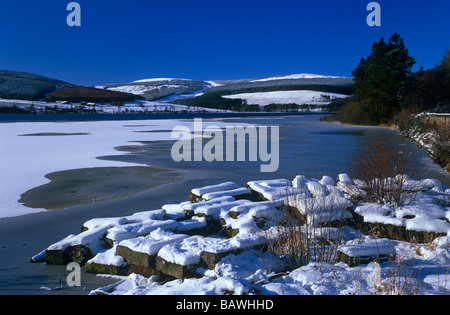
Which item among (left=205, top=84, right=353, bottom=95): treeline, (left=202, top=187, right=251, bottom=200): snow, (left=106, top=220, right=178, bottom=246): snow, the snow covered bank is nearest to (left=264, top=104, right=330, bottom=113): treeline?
(left=205, top=84, right=353, bottom=95): treeline

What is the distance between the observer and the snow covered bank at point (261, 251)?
402 cm

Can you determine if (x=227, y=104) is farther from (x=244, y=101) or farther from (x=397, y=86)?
(x=397, y=86)

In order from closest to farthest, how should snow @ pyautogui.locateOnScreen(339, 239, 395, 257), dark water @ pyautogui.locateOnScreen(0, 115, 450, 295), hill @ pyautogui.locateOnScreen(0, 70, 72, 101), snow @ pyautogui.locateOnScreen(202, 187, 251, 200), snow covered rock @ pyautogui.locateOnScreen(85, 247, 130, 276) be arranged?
snow @ pyautogui.locateOnScreen(339, 239, 395, 257), dark water @ pyautogui.locateOnScreen(0, 115, 450, 295), snow covered rock @ pyautogui.locateOnScreen(85, 247, 130, 276), snow @ pyautogui.locateOnScreen(202, 187, 251, 200), hill @ pyautogui.locateOnScreen(0, 70, 72, 101)

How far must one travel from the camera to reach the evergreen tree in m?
38.5

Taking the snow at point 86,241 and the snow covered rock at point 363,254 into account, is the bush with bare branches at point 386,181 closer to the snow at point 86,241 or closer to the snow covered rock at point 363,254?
the snow covered rock at point 363,254

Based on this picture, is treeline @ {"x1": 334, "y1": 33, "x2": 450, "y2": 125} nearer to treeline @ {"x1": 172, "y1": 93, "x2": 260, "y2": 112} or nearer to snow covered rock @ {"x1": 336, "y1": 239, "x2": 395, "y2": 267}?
snow covered rock @ {"x1": 336, "y1": 239, "x2": 395, "y2": 267}

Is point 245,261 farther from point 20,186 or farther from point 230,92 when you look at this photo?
point 230,92

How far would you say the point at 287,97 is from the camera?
5679 inches

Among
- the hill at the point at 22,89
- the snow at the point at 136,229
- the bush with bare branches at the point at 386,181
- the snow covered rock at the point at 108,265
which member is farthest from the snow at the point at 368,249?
the hill at the point at 22,89

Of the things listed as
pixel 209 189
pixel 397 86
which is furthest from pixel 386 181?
pixel 397 86

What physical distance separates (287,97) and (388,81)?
106635 millimetres

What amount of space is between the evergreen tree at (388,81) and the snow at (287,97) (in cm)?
9154

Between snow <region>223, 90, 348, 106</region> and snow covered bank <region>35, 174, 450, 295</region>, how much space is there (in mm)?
129500

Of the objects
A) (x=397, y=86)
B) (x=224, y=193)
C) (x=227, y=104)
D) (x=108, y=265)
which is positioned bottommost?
(x=108, y=265)
